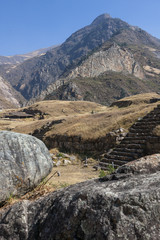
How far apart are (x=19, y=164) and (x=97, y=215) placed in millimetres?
2682

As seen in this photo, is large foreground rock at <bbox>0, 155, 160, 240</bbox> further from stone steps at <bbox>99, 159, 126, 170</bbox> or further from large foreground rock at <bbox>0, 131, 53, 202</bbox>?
stone steps at <bbox>99, 159, 126, 170</bbox>

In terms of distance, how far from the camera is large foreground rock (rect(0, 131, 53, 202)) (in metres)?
4.10

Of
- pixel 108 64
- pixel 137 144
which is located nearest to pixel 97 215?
pixel 137 144

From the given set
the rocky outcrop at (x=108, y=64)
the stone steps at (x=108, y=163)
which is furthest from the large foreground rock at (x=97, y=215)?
the rocky outcrop at (x=108, y=64)

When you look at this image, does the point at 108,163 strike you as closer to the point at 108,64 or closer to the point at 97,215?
the point at 97,215

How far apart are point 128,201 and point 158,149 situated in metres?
11.4

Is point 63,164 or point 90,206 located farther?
point 63,164

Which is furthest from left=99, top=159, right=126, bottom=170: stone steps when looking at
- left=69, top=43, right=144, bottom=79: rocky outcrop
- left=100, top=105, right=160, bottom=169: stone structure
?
left=69, top=43, right=144, bottom=79: rocky outcrop

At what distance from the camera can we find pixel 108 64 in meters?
144

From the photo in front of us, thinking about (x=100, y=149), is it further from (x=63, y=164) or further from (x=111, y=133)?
(x=63, y=164)

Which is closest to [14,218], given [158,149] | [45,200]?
[45,200]

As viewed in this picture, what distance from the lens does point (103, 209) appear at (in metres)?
2.26

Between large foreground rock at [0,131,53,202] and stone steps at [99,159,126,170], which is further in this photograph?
stone steps at [99,159,126,170]

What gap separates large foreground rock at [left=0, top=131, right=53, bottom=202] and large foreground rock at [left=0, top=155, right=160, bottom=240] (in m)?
1.07
